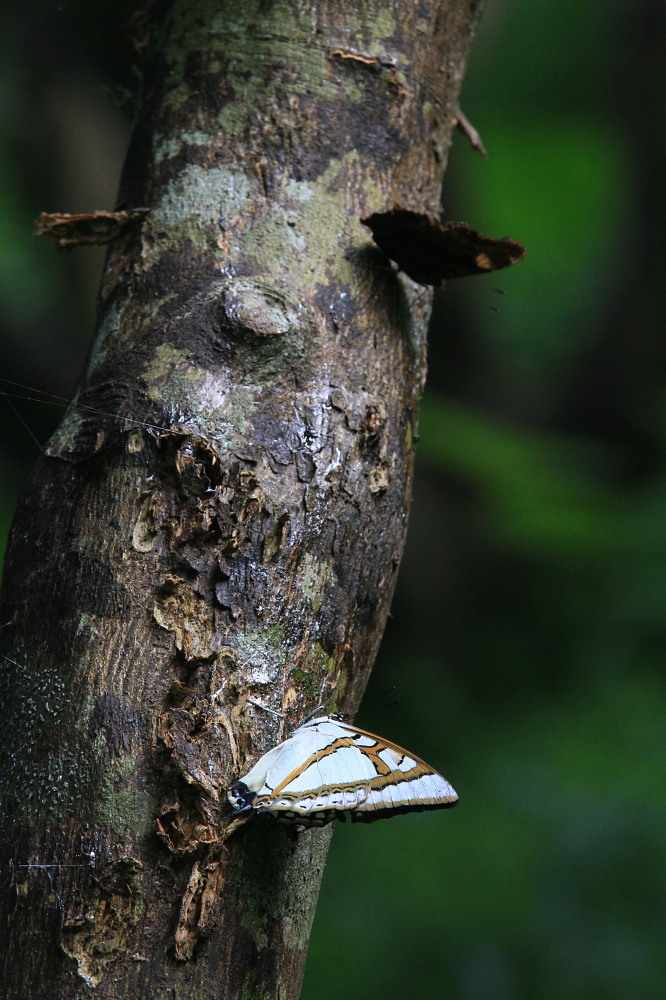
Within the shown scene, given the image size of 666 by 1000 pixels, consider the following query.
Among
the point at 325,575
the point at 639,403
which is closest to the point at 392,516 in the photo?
the point at 325,575

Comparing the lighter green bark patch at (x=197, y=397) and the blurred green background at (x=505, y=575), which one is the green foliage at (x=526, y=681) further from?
the lighter green bark patch at (x=197, y=397)

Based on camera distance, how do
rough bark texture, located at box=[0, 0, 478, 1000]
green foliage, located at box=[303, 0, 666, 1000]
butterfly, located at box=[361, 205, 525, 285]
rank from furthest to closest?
green foliage, located at box=[303, 0, 666, 1000] → butterfly, located at box=[361, 205, 525, 285] → rough bark texture, located at box=[0, 0, 478, 1000]

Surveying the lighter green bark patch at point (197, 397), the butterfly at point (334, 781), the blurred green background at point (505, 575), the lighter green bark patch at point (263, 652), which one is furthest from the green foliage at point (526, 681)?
the lighter green bark patch at point (197, 397)

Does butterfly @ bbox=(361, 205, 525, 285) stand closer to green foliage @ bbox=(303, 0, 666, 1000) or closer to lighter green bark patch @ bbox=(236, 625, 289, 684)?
lighter green bark patch @ bbox=(236, 625, 289, 684)

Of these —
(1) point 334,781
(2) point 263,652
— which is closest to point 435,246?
(2) point 263,652

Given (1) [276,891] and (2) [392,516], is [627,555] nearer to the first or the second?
(2) [392,516]

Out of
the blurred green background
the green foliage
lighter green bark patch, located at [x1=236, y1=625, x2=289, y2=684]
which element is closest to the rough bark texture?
lighter green bark patch, located at [x1=236, y1=625, x2=289, y2=684]
